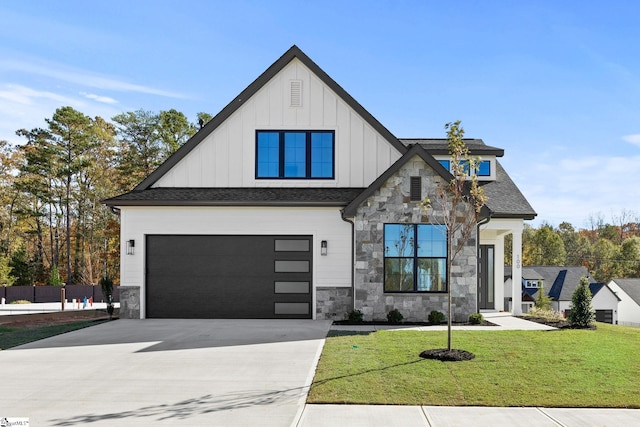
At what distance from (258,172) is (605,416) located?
11864 mm

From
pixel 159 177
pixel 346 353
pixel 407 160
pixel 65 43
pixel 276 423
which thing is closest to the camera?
pixel 276 423

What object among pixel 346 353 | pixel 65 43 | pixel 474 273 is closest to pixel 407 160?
pixel 474 273

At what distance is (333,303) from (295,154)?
494cm

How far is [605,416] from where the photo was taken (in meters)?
6.54

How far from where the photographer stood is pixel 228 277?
1526 cm

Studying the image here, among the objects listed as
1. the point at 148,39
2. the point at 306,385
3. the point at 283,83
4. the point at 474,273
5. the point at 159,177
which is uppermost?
the point at 148,39

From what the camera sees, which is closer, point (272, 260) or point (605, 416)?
point (605, 416)

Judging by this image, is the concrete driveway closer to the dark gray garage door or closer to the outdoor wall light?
the dark gray garage door

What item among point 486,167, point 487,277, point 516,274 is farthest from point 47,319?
point 486,167

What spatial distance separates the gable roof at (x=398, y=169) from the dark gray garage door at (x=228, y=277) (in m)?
1.91

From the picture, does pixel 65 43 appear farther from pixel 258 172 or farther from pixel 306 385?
pixel 306 385

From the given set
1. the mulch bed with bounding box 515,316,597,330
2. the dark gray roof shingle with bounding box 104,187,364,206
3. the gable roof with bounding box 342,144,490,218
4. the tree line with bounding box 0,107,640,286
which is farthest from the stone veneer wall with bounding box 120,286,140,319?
the tree line with bounding box 0,107,640,286

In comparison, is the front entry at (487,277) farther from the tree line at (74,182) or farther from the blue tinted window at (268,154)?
the tree line at (74,182)

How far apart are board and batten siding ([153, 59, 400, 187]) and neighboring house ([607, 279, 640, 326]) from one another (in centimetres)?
3814
